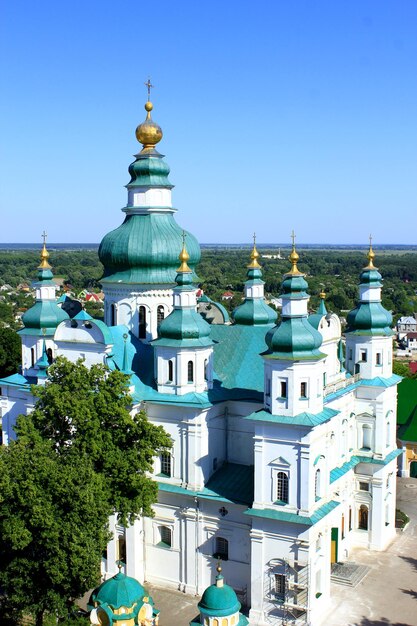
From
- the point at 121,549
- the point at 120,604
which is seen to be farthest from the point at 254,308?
the point at 120,604

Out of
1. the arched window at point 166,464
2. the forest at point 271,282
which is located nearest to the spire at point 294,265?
the arched window at point 166,464

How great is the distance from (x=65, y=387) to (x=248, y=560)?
7441 mm

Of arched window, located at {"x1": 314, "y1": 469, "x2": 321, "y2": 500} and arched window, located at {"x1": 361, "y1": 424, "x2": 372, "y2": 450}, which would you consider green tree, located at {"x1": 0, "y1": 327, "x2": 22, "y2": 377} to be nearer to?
arched window, located at {"x1": 361, "y1": 424, "x2": 372, "y2": 450}

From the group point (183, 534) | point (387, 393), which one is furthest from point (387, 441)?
point (183, 534)

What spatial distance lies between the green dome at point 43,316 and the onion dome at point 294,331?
868 centimetres

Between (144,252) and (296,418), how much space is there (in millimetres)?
8192

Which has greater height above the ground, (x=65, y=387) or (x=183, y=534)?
(x=65, y=387)

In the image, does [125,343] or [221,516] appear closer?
[221,516]

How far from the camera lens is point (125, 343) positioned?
23344mm

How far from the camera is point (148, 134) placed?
26156mm

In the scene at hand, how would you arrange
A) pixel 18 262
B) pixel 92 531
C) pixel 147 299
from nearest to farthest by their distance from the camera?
pixel 92 531 < pixel 147 299 < pixel 18 262

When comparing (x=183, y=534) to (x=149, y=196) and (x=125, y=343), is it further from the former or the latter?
(x=149, y=196)

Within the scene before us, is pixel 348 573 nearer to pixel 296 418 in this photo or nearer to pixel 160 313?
pixel 296 418

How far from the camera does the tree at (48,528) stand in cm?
1681
